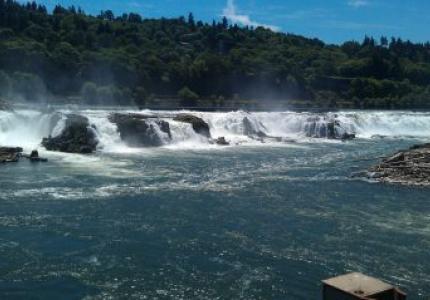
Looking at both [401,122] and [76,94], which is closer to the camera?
[401,122]

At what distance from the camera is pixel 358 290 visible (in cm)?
953

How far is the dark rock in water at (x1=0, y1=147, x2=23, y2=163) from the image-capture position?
33441 millimetres

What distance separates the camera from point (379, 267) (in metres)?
17.2

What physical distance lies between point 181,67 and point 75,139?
46337 mm

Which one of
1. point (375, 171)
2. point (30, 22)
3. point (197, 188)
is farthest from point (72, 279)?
point (30, 22)

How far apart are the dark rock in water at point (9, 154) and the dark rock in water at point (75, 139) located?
3115mm

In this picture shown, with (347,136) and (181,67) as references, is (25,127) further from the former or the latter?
(181,67)

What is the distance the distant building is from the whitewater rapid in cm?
3155

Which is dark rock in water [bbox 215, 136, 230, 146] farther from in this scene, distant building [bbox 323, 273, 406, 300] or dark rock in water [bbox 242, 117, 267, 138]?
distant building [bbox 323, 273, 406, 300]

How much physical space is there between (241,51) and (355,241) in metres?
93.0

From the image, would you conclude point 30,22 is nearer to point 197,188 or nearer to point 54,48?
point 54,48

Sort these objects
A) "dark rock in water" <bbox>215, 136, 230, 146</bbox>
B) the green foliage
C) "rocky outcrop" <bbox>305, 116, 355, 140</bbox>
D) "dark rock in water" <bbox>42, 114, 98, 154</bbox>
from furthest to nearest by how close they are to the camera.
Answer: the green foliage → "rocky outcrop" <bbox>305, 116, 355, 140</bbox> → "dark rock in water" <bbox>215, 136, 230, 146</bbox> → "dark rock in water" <bbox>42, 114, 98, 154</bbox>

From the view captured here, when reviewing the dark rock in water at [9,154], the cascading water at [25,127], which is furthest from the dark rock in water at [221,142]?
the dark rock in water at [9,154]

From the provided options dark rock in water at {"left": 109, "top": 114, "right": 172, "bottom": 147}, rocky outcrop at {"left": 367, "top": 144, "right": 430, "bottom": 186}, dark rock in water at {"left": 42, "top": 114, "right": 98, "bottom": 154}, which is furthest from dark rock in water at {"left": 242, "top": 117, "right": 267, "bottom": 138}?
rocky outcrop at {"left": 367, "top": 144, "right": 430, "bottom": 186}
